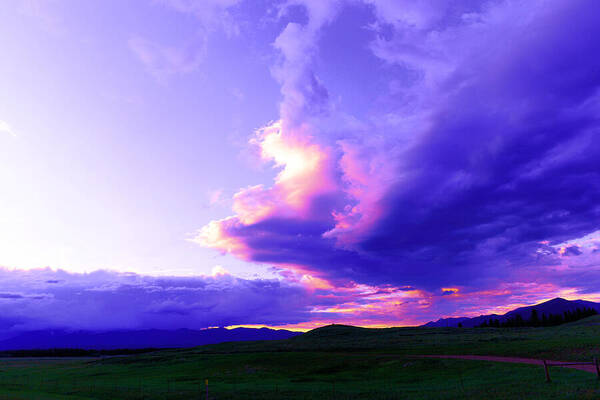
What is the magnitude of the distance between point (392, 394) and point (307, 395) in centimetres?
1013

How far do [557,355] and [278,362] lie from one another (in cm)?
5974

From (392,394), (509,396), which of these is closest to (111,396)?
(392,394)

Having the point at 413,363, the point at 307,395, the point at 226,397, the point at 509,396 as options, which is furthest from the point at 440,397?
the point at 413,363

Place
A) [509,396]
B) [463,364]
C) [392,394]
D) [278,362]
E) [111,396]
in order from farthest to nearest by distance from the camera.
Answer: [278,362], [463,364], [111,396], [392,394], [509,396]

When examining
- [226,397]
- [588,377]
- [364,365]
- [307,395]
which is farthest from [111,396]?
[588,377]

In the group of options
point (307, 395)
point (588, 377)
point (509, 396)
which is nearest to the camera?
point (509, 396)

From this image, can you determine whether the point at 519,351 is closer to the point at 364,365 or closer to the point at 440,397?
the point at 364,365

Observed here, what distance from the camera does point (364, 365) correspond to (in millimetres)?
78375

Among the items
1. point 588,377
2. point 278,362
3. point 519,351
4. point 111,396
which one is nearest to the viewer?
point 588,377

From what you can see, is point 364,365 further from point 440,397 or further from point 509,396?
point 509,396

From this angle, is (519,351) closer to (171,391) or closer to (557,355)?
(557,355)

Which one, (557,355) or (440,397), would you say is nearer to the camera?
(440,397)

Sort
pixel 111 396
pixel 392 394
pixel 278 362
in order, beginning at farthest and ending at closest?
pixel 278 362
pixel 111 396
pixel 392 394

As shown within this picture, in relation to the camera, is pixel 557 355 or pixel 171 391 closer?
pixel 171 391
